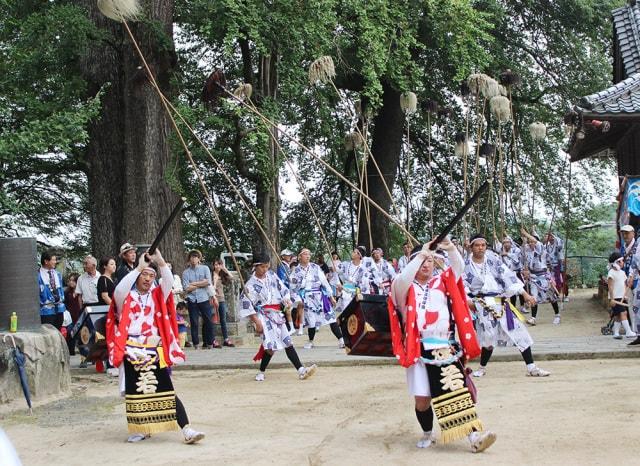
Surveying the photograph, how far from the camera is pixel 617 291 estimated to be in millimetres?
14078

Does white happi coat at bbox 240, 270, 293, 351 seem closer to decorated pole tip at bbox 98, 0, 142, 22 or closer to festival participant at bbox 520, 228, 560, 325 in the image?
decorated pole tip at bbox 98, 0, 142, 22

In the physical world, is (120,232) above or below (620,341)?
above

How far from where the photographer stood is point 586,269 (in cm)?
3278

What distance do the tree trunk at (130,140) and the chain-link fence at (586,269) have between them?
18.8 metres

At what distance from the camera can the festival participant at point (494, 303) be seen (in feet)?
33.9

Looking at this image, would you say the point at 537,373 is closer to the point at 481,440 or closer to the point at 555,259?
the point at 481,440

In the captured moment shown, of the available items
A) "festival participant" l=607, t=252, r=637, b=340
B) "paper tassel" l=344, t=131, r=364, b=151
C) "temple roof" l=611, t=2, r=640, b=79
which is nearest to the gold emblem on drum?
"festival participant" l=607, t=252, r=637, b=340

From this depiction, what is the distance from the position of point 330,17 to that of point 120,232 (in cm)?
555

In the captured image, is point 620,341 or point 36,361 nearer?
point 36,361

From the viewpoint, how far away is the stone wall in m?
9.81

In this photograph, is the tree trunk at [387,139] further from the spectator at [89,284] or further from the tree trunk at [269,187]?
the spectator at [89,284]

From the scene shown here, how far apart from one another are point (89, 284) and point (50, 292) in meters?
0.58

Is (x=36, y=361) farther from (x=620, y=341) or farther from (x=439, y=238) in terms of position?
(x=620, y=341)

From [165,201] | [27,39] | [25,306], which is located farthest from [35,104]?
[25,306]
